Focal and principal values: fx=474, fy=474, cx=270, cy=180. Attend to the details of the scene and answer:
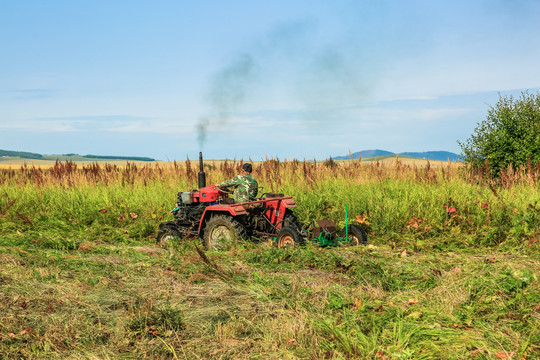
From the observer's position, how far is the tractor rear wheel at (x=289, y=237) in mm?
7137

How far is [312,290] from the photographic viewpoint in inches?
191

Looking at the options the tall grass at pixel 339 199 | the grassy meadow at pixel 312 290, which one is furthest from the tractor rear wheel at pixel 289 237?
the tall grass at pixel 339 199

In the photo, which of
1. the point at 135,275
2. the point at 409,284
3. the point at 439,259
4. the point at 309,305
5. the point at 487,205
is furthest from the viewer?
the point at 487,205

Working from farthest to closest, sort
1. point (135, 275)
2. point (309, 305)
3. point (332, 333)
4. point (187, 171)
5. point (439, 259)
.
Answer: point (187, 171), point (439, 259), point (135, 275), point (309, 305), point (332, 333)

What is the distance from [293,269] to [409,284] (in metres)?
1.46

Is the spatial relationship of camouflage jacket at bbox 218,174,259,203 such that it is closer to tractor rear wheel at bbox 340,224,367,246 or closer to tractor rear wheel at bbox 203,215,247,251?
tractor rear wheel at bbox 203,215,247,251

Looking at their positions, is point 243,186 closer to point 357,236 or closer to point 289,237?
point 289,237

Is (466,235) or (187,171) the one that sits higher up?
(187,171)

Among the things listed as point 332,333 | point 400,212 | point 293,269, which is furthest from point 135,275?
point 400,212

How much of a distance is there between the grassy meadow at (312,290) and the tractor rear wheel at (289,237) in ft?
0.86

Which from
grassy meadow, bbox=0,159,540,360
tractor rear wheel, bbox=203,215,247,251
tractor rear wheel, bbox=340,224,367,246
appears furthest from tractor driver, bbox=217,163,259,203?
tractor rear wheel, bbox=340,224,367,246

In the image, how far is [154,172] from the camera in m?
15.4

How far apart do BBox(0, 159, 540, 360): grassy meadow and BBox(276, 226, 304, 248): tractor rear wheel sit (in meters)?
0.26

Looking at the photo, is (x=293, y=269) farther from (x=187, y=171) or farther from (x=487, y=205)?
(x=187, y=171)
